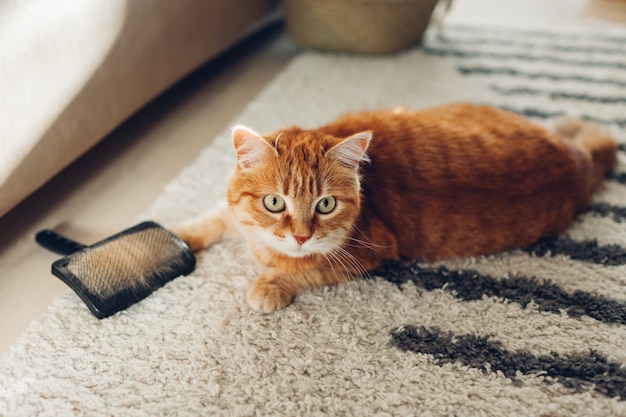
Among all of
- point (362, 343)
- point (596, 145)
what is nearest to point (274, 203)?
point (362, 343)

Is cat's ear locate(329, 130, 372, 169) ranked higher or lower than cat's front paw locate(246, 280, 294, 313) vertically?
higher

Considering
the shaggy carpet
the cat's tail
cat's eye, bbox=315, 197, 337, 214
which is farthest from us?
the cat's tail

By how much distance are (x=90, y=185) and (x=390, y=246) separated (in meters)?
0.95

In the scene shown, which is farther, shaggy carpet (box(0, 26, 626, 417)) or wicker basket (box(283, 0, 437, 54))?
wicker basket (box(283, 0, 437, 54))

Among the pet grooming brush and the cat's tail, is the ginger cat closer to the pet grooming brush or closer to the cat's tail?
the pet grooming brush

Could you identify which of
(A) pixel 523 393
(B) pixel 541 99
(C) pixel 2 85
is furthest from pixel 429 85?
(C) pixel 2 85

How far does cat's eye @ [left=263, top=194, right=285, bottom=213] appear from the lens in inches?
39.4

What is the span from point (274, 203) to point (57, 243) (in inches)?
23.9

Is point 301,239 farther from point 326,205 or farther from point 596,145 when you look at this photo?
point 596,145

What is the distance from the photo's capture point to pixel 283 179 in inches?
38.7

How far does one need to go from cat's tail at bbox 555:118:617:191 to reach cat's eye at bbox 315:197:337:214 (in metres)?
0.84

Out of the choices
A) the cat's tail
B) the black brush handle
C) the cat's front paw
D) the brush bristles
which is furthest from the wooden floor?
the cat's tail

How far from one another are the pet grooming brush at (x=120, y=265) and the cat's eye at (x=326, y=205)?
1.22 feet

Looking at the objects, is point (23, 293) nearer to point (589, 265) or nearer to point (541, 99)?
point (589, 265)
